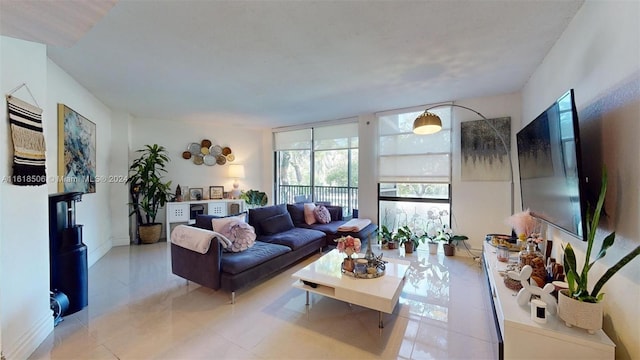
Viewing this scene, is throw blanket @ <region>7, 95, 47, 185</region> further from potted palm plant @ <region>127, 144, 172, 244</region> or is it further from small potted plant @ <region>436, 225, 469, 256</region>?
small potted plant @ <region>436, 225, 469, 256</region>

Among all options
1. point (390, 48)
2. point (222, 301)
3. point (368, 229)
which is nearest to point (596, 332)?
point (390, 48)

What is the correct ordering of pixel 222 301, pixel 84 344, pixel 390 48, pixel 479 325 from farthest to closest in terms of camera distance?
pixel 222 301 → pixel 390 48 → pixel 479 325 → pixel 84 344

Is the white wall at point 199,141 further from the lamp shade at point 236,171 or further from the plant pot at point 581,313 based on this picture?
the plant pot at point 581,313

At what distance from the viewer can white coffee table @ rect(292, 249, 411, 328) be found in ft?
6.40

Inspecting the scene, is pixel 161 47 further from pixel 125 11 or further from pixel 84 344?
pixel 84 344

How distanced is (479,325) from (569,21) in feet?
8.14

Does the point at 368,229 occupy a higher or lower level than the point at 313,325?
higher

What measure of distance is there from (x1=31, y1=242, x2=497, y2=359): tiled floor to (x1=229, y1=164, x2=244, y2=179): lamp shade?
2.95m

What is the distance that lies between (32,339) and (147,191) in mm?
3099

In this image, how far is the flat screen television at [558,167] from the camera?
53.2 inches

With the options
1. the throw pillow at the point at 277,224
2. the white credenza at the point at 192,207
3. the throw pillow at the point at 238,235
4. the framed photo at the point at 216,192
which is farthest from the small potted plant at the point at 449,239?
the framed photo at the point at 216,192

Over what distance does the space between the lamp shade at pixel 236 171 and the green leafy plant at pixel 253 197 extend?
42 cm

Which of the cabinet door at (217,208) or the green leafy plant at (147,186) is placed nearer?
the green leafy plant at (147,186)

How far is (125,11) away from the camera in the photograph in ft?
5.63
